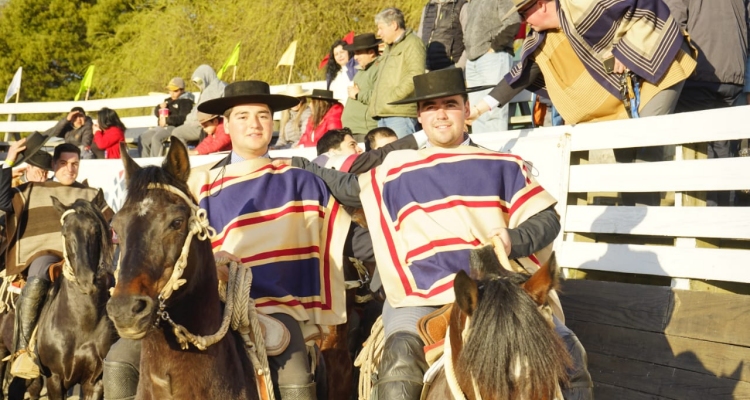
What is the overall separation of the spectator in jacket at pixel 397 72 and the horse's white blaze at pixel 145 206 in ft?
19.7

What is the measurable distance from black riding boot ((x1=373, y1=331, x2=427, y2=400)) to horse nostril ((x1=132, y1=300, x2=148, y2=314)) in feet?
4.63

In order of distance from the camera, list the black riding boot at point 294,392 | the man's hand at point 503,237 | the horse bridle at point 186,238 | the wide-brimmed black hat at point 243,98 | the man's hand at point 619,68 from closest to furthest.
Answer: the horse bridle at point 186,238
the man's hand at point 503,237
the black riding boot at point 294,392
the wide-brimmed black hat at point 243,98
the man's hand at point 619,68

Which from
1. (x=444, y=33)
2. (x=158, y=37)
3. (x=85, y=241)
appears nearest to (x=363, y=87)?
(x=444, y=33)


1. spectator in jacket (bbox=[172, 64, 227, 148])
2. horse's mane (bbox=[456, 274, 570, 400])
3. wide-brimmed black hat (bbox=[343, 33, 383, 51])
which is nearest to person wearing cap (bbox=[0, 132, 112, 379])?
wide-brimmed black hat (bbox=[343, 33, 383, 51])

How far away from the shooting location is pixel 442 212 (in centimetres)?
506

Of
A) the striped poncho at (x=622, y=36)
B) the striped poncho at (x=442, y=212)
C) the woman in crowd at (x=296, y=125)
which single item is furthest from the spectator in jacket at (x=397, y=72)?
the striped poncho at (x=442, y=212)

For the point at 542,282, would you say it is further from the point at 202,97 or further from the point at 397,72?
the point at 202,97

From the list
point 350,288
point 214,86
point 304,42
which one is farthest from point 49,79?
point 350,288

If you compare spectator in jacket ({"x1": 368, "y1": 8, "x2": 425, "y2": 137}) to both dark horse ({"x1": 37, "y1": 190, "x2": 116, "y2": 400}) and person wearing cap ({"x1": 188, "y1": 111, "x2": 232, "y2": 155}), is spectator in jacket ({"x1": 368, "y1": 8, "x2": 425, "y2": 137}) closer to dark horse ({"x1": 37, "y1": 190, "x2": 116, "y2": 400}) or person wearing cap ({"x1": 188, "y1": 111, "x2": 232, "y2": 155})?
person wearing cap ({"x1": 188, "y1": 111, "x2": 232, "y2": 155})

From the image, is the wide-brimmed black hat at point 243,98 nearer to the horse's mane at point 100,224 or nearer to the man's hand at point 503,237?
the man's hand at point 503,237

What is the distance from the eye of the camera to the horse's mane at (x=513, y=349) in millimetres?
3594

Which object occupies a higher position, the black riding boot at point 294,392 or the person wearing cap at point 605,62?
the person wearing cap at point 605,62

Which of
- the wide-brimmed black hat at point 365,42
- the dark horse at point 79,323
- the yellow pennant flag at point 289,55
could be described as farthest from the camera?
the yellow pennant flag at point 289,55

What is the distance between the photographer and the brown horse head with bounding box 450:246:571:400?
360 centimetres
